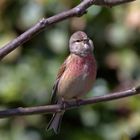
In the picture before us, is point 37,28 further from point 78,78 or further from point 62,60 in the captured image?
point 62,60

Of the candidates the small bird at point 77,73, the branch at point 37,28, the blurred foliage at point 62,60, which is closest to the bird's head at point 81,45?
the small bird at point 77,73

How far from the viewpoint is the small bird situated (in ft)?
7.96

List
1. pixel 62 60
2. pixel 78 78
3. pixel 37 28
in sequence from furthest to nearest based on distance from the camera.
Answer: pixel 62 60
pixel 78 78
pixel 37 28

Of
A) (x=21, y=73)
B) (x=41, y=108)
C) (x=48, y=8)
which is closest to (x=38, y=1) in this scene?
(x=48, y=8)

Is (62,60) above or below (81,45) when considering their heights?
below

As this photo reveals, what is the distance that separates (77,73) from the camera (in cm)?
254

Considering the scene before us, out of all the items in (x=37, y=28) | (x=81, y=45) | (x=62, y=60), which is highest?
(x=37, y=28)

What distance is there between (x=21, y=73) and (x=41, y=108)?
2760mm

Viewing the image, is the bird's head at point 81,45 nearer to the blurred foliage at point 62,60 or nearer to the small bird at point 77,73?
the small bird at point 77,73

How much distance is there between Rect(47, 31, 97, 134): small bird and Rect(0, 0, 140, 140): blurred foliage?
40.5 inches

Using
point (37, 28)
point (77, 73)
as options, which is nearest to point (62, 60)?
point (77, 73)

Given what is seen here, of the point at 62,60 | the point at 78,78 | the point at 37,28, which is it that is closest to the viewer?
the point at 37,28

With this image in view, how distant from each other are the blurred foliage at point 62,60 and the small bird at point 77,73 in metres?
1.03

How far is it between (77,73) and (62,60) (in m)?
1.24
